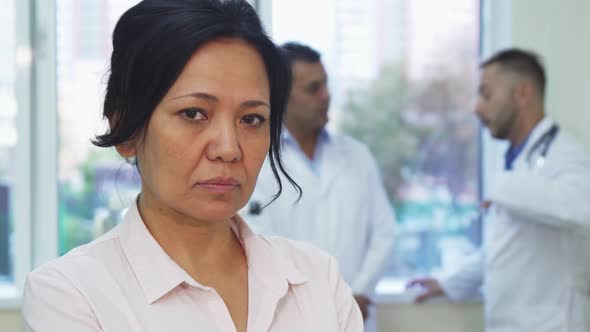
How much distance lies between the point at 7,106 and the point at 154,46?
237 cm

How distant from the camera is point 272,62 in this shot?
113 centimetres

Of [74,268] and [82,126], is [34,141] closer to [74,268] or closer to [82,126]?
[82,126]

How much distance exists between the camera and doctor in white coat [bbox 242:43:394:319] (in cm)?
263

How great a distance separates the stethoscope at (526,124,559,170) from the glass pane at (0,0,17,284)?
2.13 meters

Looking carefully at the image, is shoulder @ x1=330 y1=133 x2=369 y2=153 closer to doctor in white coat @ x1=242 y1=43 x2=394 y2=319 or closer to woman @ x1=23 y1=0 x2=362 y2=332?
doctor in white coat @ x1=242 y1=43 x2=394 y2=319

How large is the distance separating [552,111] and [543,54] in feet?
0.82

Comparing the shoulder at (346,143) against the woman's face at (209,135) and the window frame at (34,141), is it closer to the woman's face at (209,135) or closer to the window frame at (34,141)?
the window frame at (34,141)

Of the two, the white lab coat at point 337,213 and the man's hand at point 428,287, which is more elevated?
the white lab coat at point 337,213

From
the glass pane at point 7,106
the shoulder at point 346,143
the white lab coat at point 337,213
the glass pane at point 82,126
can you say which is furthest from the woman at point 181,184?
the glass pane at point 7,106

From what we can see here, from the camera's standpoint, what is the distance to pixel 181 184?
1033 millimetres

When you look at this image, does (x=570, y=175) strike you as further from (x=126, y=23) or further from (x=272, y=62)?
(x=126, y=23)

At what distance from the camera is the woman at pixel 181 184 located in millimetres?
980

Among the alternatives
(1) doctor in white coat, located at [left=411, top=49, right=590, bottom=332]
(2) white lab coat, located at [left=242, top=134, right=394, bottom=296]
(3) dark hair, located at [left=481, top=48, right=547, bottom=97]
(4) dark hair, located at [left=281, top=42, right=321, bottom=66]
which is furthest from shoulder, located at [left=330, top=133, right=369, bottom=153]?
(3) dark hair, located at [left=481, top=48, right=547, bottom=97]

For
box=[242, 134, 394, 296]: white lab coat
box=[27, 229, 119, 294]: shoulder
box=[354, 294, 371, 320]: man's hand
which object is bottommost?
box=[354, 294, 371, 320]: man's hand
